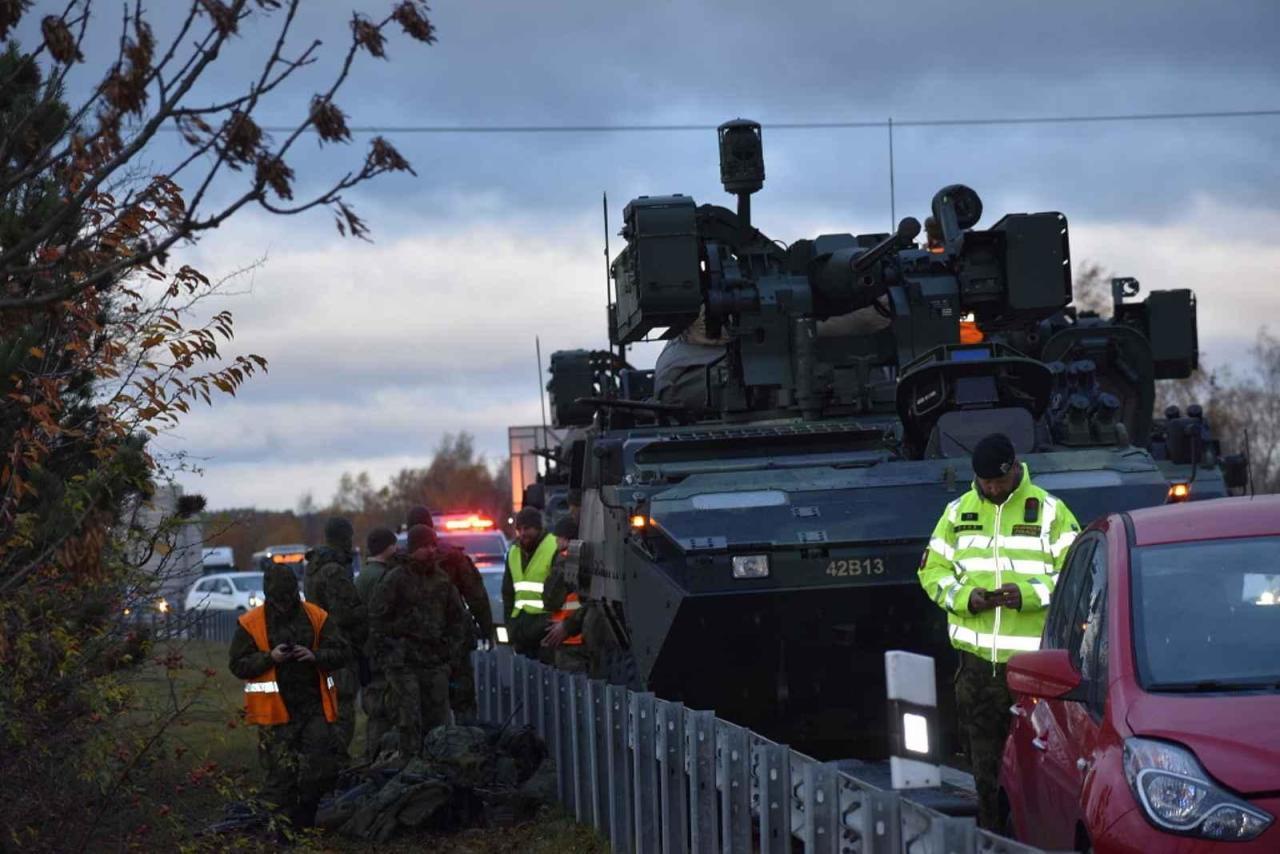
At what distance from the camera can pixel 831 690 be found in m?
12.1

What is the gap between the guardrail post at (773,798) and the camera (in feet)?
25.6

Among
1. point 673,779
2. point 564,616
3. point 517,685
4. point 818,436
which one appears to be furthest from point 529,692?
point 673,779

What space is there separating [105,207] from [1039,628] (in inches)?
168

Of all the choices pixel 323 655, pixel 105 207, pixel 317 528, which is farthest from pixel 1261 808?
pixel 317 528

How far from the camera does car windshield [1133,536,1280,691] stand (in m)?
6.61

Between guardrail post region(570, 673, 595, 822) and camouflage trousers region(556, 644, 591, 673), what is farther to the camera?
camouflage trousers region(556, 644, 591, 673)

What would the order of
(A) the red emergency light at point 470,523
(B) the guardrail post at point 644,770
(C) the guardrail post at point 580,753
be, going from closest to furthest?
(B) the guardrail post at point 644,770
(C) the guardrail post at point 580,753
(A) the red emergency light at point 470,523

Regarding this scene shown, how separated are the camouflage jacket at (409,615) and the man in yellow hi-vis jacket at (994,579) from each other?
5.50m

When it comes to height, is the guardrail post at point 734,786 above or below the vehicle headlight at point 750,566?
below

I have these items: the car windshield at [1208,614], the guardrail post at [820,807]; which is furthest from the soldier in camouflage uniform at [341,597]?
the car windshield at [1208,614]

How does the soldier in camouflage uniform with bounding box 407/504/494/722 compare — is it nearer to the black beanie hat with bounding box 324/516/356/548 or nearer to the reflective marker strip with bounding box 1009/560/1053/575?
the black beanie hat with bounding box 324/516/356/548

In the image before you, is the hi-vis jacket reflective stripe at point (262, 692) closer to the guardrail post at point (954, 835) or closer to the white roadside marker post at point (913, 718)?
the white roadside marker post at point (913, 718)

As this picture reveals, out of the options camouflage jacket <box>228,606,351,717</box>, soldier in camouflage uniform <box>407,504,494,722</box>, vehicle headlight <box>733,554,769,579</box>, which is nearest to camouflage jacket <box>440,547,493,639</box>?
soldier in camouflage uniform <box>407,504,494,722</box>

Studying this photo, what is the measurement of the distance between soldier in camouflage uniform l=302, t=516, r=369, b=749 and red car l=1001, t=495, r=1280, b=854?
7.03 metres
